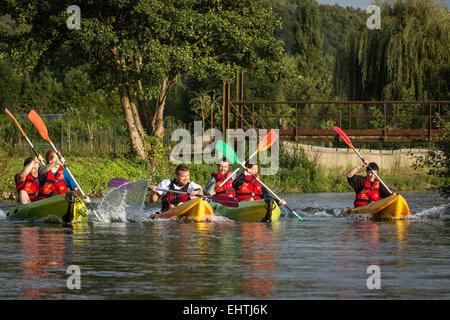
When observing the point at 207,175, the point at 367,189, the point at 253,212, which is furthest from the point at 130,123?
the point at 253,212

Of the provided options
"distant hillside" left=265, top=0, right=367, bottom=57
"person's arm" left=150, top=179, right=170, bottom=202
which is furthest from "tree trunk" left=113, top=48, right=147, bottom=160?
"distant hillside" left=265, top=0, right=367, bottom=57

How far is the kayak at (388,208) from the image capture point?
53.2ft

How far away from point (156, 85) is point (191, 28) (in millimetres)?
1915

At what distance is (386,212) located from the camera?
53.5ft

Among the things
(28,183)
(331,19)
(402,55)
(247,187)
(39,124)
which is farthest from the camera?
(331,19)

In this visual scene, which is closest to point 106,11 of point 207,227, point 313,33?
point 207,227

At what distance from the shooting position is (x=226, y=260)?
9.95 meters

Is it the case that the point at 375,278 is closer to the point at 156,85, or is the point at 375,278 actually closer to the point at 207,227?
the point at 207,227

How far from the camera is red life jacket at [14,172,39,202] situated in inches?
609

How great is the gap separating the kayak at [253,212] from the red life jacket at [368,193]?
1.79 meters

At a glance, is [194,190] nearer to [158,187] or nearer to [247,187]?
[158,187]

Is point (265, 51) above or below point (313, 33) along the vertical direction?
below

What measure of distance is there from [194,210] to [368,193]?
361cm

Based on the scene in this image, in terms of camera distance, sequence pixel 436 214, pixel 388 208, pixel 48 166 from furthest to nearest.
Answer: pixel 436 214, pixel 388 208, pixel 48 166
